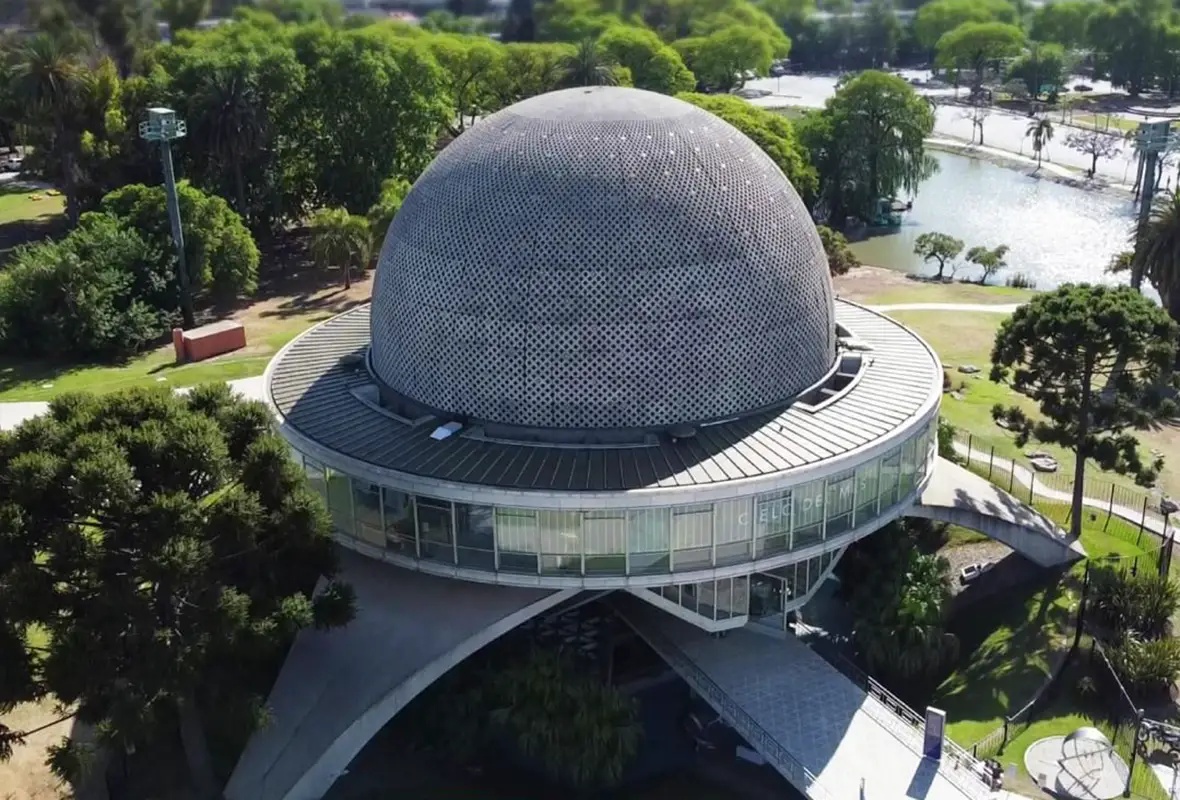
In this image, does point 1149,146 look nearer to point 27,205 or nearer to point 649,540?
point 649,540

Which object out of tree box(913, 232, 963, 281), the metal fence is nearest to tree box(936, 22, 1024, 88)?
tree box(913, 232, 963, 281)

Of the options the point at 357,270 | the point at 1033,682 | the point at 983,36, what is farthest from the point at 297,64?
the point at 983,36

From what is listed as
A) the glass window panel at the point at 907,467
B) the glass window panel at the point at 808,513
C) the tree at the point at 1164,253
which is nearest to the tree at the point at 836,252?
the tree at the point at 1164,253

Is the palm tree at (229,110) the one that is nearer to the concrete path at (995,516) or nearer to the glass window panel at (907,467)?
the concrete path at (995,516)

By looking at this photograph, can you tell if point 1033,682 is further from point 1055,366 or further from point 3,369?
point 3,369

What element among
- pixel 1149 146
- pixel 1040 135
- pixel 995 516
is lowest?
pixel 995 516

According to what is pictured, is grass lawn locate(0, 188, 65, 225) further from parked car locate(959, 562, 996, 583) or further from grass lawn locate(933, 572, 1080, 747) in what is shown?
grass lawn locate(933, 572, 1080, 747)

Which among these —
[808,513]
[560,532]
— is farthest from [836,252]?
[560,532]
